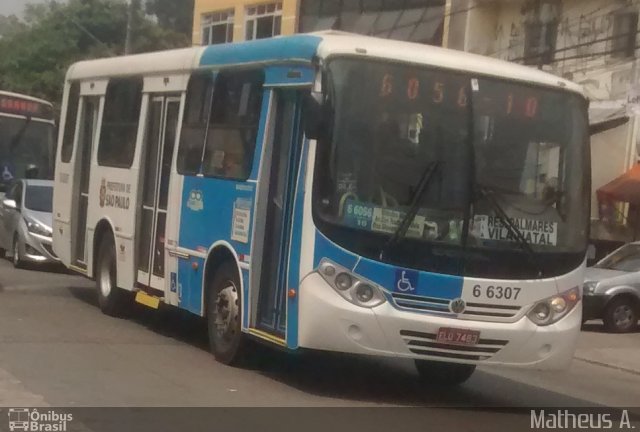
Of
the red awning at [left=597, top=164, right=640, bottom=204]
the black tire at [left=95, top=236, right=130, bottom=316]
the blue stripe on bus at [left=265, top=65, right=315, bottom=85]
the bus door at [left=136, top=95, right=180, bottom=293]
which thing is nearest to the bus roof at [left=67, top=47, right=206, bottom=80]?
the bus door at [left=136, top=95, right=180, bottom=293]

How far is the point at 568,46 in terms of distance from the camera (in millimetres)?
27203

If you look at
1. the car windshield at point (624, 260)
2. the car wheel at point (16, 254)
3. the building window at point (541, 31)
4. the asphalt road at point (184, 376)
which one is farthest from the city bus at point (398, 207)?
the building window at point (541, 31)

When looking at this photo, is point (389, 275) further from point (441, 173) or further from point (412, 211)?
point (441, 173)

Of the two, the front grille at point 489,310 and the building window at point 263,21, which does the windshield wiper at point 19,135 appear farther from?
the front grille at point 489,310

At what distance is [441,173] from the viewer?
401 inches

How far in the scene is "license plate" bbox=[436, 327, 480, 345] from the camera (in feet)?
33.0

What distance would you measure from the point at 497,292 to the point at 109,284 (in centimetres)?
605

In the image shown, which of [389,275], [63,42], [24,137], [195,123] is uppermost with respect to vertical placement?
[63,42]

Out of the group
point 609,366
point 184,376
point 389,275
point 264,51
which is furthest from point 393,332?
point 609,366

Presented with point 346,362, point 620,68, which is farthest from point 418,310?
point 620,68

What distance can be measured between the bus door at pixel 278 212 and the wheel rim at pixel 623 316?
11.2m

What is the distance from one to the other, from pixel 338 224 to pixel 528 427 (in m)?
2.18

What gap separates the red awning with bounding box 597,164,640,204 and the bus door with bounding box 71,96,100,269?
12.0 meters

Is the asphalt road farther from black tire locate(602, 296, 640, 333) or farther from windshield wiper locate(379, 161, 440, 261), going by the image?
black tire locate(602, 296, 640, 333)
